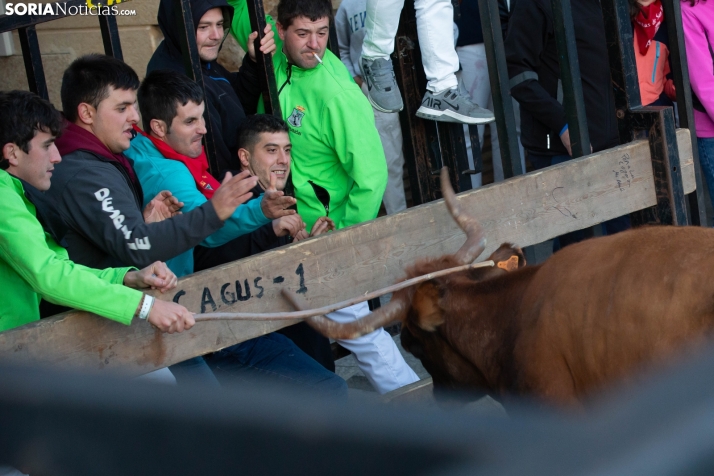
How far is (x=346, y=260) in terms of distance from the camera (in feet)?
10.5

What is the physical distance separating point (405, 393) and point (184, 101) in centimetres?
159

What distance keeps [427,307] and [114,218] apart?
1.17 meters

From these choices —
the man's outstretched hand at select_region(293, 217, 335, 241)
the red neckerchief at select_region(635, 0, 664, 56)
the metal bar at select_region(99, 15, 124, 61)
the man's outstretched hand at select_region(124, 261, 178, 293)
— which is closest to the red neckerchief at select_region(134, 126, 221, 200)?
the man's outstretched hand at select_region(293, 217, 335, 241)

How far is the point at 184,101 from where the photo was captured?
3.45m

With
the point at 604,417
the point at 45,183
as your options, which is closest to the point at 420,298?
the point at 45,183

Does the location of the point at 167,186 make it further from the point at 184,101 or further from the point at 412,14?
the point at 412,14

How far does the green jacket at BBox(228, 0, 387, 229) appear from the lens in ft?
13.0

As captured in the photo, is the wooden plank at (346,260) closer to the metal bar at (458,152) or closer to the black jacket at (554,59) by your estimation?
the black jacket at (554,59)

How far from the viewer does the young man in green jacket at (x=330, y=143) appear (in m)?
3.96

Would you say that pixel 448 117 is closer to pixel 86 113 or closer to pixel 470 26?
pixel 470 26

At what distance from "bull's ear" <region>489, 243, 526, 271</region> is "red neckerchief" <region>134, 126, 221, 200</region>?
1.17m

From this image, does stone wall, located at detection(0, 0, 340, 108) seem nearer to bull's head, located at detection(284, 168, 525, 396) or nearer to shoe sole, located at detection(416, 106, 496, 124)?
shoe sole, located at detection(416, 106, 496, 124)

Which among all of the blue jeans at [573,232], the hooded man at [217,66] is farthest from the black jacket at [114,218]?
the blue jeans at [573,232]

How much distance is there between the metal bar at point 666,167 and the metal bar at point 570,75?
0.31 m
